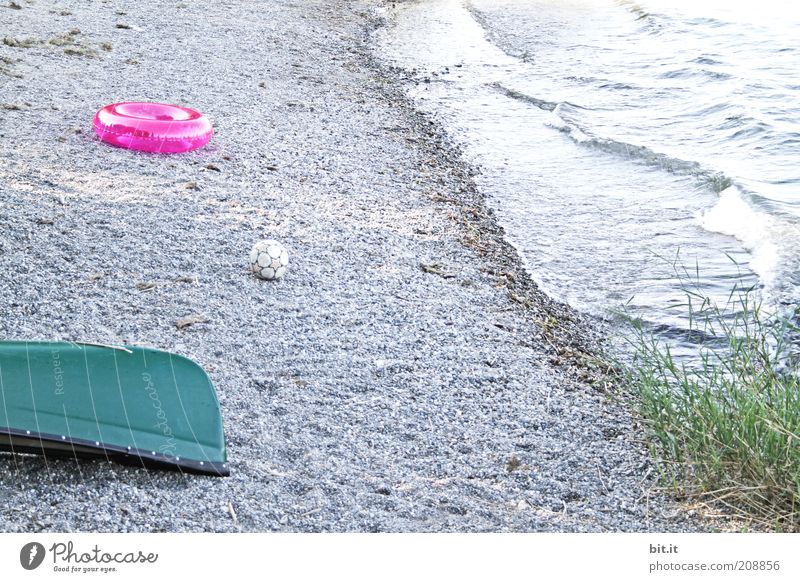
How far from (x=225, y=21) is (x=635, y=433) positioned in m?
9.76

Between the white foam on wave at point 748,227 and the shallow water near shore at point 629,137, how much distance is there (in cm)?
2

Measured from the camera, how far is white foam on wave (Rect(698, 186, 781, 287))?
248 inches

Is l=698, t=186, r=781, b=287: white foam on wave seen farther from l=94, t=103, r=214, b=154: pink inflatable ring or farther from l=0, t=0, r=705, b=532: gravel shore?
l=94, t=103, r=214, b=154: pink inflatable ring

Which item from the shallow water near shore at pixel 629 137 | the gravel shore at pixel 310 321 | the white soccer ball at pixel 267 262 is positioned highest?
the white soccer ball at pixel 267 262

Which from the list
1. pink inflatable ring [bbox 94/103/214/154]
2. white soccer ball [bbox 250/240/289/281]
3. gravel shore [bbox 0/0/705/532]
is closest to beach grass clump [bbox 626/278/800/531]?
gravel shore [bbox 0/0/705/532]

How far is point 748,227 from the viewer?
279 inches

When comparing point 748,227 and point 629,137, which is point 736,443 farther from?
point 629,137

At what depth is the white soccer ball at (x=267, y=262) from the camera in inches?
189

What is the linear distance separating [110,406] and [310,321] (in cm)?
135

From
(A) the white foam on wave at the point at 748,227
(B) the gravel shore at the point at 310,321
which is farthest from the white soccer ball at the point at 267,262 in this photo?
(A) the white foam on wave at the point at 748,227

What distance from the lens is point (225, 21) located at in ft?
39.2

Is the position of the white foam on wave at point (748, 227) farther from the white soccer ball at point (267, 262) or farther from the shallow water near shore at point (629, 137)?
the white soccer ball at point (267, 262)

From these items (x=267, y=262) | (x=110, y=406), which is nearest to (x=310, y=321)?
(x=267, y=262)

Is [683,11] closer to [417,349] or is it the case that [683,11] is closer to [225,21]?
[225,21]
